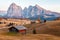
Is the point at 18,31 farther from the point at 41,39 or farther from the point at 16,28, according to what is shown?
the point at 41,39

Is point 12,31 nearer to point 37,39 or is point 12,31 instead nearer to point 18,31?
point 18,31

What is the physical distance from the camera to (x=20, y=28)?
62.2 metres

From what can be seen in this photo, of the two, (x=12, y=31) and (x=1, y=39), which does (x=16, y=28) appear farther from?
(x=1, y=39)

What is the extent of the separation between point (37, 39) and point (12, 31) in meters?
20.3

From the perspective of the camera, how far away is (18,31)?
6044 cm

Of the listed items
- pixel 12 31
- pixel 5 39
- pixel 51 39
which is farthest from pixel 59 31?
pixel 5 39

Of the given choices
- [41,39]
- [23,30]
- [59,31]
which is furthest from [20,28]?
[41,39]

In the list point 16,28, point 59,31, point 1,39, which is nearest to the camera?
point 1,39

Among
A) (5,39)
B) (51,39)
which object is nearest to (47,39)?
(51,39)

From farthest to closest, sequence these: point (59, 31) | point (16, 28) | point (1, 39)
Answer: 1. point (16, 28)
2. point (59, 31)
3. point (1, 39)

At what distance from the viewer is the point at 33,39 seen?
44.6 meters

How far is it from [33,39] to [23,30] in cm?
1856

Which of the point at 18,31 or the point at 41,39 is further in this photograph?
the point at 18,31

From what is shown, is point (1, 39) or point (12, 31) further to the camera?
point (12, 31)
